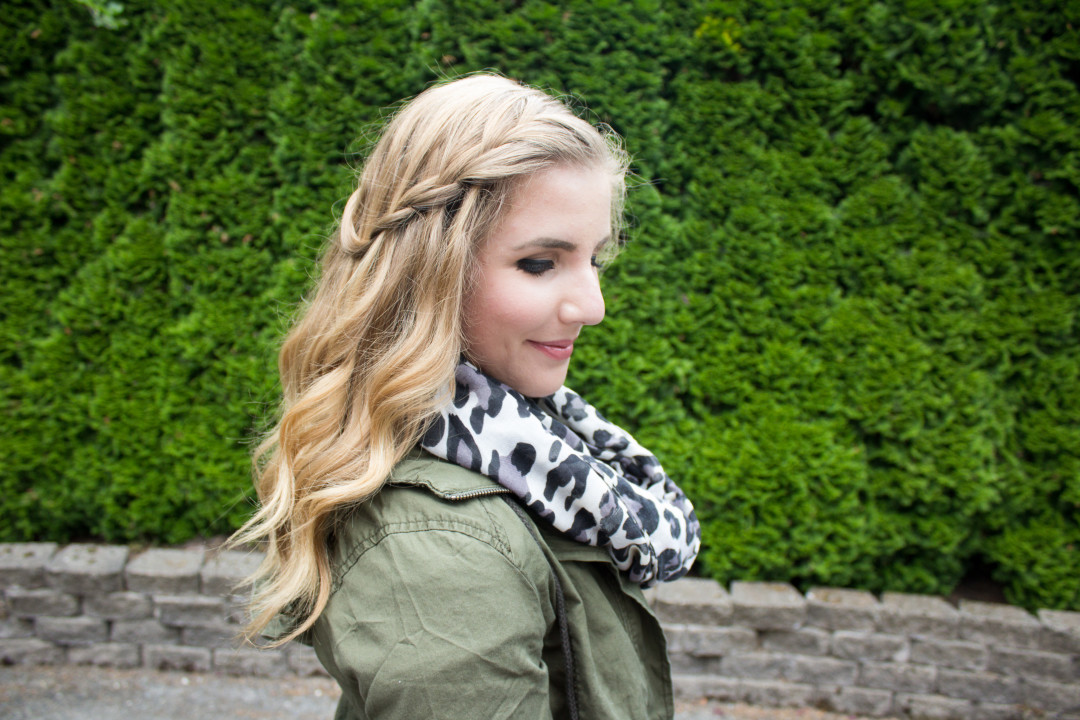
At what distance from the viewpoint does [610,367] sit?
3.20 meters

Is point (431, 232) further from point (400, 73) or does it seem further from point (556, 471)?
point (400, 73)

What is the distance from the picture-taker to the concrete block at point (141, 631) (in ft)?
10.9

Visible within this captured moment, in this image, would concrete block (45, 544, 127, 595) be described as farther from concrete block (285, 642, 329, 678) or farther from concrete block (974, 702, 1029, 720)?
concrete block (974, 702, 1029, 720)

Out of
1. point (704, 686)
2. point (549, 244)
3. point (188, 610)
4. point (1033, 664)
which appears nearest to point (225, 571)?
point (188, 610)

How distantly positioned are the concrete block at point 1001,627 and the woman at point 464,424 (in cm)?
274

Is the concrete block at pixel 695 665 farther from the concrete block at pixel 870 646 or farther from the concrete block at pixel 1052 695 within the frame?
the concrete block at pixel 1052 695

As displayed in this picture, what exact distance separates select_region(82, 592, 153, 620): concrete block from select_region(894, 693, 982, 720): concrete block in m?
3.87

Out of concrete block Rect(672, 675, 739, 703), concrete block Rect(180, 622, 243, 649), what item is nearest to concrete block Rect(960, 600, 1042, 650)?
concrete block Rect(672, 675, 739, 703)

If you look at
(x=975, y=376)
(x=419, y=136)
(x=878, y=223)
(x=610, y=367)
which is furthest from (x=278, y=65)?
(x=975, y=376)

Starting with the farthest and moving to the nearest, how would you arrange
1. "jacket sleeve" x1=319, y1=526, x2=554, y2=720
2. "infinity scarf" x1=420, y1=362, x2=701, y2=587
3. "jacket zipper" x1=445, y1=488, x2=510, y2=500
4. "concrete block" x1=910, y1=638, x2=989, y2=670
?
"concrete block" x1=910, y1=638, x2=989, y2=670 → "infinity scarf" x1=420, y1=362, x2=701, y2=587 → "jacket zipper" x1=445, y1=488, x2=510, y2=500 → "jacket sleeve" x1=319, y1=526, x2=554, y2=720

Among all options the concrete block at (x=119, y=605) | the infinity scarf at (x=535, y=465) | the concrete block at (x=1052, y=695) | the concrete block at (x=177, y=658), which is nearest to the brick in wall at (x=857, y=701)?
the concrete block at (x=1052, y=695)

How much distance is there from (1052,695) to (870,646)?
0.87 meters

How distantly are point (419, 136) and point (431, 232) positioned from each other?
203 millimetres

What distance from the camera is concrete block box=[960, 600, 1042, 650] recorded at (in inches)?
122
